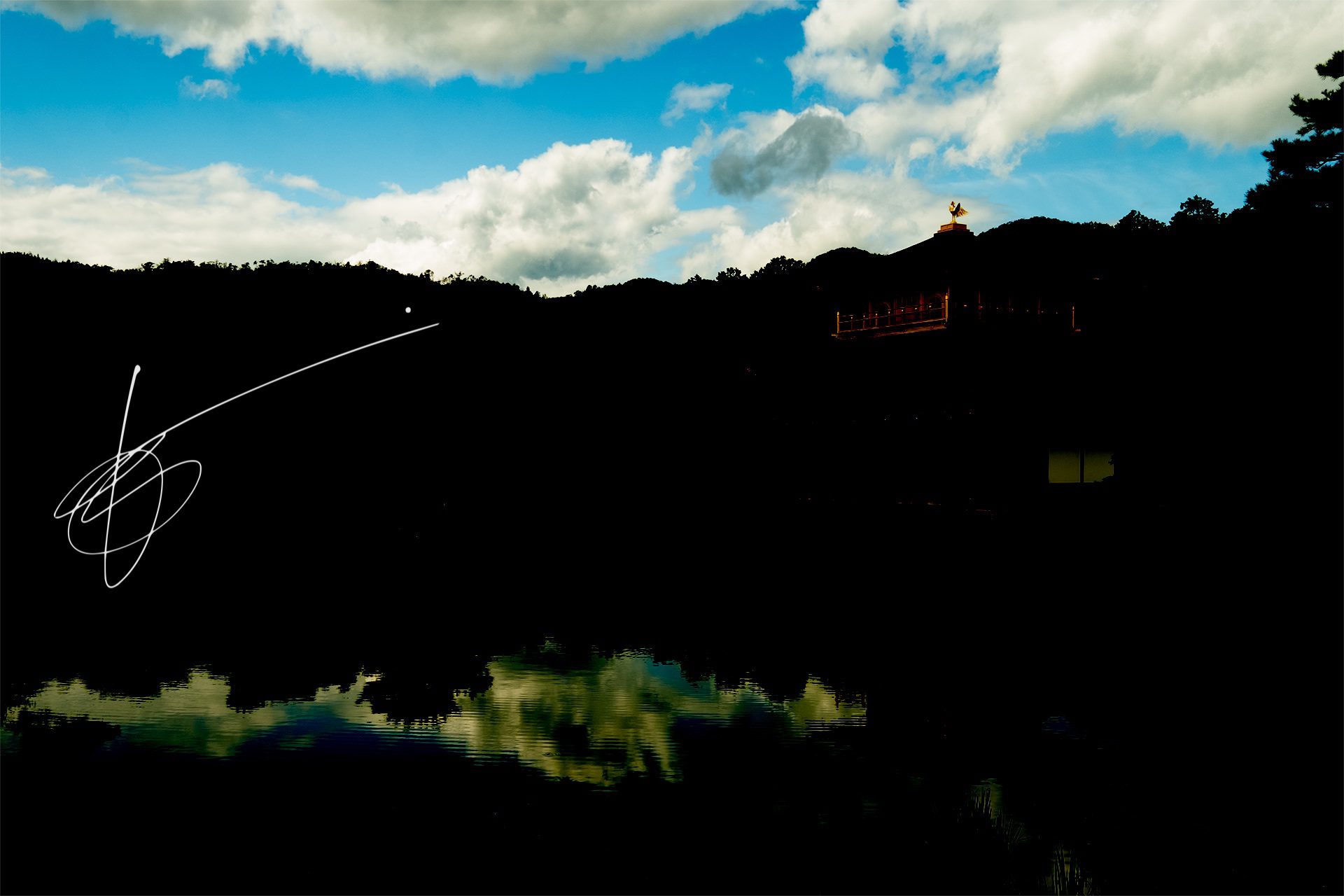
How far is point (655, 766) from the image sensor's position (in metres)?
8.11

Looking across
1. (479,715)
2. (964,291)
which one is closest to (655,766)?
(479,715)

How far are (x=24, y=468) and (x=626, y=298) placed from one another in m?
38.0

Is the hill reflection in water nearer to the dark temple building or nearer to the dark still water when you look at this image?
the dark still water

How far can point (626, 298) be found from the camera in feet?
192

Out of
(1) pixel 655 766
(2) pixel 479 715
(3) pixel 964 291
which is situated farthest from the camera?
(3) pixel 964 291

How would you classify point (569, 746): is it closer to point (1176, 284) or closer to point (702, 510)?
point (702, 510)

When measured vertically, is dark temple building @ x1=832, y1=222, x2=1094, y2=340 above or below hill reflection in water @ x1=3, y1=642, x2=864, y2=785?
above

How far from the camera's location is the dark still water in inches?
246

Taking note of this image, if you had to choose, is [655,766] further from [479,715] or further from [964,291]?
[964,291]

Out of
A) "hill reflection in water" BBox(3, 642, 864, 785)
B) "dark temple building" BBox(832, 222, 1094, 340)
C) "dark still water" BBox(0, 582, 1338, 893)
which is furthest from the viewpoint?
"dark temple building" BBox(832, 222, 1094, 340)

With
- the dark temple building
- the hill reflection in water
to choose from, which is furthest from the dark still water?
the dark temple building

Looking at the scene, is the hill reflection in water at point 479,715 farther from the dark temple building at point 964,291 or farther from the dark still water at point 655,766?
the dark temple building at point 964,291

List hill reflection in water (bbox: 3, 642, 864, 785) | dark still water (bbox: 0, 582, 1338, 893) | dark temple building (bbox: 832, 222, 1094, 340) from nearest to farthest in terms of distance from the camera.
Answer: dark still water (bbox: 0, 582, 1338, 893)
hill reflection in water (bbox: 3, 642, 864, 785)
dark temple building (bbox: 832, 222, 1094, 340)

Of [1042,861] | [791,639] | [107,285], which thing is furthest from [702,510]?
[107,285]
